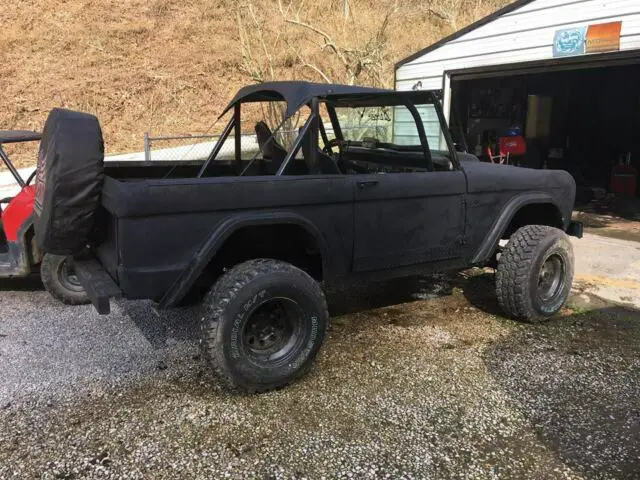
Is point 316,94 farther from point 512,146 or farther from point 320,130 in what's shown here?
point 512,146

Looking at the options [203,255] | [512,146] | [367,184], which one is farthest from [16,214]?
[512,146]

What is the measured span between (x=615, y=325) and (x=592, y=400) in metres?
1.49

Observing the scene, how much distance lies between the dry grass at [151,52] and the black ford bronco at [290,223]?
12120mm

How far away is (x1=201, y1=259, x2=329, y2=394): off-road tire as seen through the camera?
3197mm

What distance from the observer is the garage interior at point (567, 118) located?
12628 millimetres

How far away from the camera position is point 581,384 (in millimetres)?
3600

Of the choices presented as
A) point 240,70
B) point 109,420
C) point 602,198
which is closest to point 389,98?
point 109,420

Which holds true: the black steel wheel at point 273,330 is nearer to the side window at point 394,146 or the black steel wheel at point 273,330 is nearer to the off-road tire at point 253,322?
the off-road tire at point 253,322

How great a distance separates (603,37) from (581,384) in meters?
5.71

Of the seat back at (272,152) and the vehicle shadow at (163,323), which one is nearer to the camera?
the vehicle shadow at (163,323)

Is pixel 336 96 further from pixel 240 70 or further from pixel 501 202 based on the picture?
pixel 240 70

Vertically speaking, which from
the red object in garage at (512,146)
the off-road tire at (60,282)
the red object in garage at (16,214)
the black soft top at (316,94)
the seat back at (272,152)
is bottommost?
the off-road tire at (60,282)

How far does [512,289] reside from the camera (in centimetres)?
444

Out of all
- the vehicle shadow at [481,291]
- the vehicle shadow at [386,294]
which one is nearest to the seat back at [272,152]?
the vehicle shadow at [386,294]
